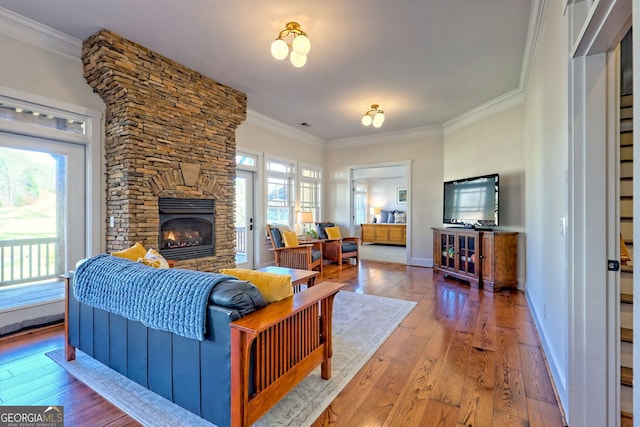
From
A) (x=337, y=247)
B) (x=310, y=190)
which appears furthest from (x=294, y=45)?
(x=310, y=190)

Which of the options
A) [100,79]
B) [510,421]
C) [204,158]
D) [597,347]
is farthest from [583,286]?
[100,79]

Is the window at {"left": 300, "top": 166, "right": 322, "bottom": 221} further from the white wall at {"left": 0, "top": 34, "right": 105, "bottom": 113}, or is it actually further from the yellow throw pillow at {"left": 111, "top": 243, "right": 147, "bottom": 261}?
the yellow throw pillow at {"left": 111, "top": 243, "right": 147, "bottom": 261}

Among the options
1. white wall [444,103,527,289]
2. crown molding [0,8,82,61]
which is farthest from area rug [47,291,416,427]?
crown molding [0,8,82,61]

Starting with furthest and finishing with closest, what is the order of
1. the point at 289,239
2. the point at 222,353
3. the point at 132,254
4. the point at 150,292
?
the point at 289,239 < the point at 132,254 < the point at 150,292 < the point at 222,353

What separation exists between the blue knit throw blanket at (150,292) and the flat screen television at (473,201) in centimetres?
429

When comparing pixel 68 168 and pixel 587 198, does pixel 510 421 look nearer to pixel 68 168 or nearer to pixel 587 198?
pixel 587 198

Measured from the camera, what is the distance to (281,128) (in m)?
5.96

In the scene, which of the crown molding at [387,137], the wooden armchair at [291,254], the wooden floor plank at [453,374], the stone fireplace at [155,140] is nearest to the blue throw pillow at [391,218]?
the crown molding at [387,137]

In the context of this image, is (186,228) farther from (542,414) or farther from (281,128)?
(542,414)

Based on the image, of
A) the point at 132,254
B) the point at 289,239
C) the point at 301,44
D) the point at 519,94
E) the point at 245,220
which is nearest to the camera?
the point at 132,254

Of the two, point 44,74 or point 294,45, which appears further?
point 44,74

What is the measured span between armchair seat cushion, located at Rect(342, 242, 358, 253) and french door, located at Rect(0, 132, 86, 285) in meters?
4.32

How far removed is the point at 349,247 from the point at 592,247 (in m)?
4.87

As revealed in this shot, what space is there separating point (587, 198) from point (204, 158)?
396 cm
